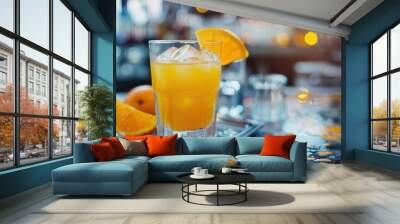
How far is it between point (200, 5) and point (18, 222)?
5.80m

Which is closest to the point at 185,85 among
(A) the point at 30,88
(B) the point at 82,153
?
(B) the point at 82,153

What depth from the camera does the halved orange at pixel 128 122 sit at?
8.15 m

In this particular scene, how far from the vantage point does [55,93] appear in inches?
234

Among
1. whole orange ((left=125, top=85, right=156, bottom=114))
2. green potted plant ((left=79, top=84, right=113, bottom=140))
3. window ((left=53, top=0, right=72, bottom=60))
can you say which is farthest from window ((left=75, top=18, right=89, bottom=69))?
whole orange ((left=125, top=85, right=156, bottom=114))

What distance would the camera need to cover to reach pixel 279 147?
5719 mm

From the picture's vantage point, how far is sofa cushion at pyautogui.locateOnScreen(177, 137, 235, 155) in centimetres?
607

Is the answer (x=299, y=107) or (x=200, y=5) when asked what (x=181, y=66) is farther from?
(x=299, y=107)

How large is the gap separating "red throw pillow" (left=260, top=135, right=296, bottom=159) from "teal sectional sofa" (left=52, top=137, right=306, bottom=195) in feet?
0.53

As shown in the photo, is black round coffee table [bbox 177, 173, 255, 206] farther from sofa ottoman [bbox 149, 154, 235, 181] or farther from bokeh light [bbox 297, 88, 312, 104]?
bokeh light [bbox 297, 88, 312, 104]

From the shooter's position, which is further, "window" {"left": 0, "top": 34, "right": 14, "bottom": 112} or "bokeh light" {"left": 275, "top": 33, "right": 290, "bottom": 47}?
"bokeh light" {"left": 275, "top": 33, "right": 290, "bottom": 47}

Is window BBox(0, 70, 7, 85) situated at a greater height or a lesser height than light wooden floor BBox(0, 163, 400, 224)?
greater

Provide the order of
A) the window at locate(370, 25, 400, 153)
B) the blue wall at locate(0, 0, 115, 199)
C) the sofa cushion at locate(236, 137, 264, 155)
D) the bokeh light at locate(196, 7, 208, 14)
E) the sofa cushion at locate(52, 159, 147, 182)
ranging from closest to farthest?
1. the sofa cushion at locate(52, 159, 147, 182)
2. the blue wall at locate(0, 0, 115, 199)
3. the sofa cushion at locate(236, 137, 264, 155)
4. the window at locate(370, 25, 400, 153)
5. the bokeh light at locate(196, 7, 208, 14)

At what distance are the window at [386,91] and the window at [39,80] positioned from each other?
217 inches

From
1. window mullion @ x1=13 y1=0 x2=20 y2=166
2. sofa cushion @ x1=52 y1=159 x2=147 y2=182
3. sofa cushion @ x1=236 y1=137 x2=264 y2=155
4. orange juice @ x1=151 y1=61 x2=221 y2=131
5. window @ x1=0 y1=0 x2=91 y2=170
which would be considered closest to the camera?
sofa cushion @ x1=52 y1=159 x2=147 y2=182
